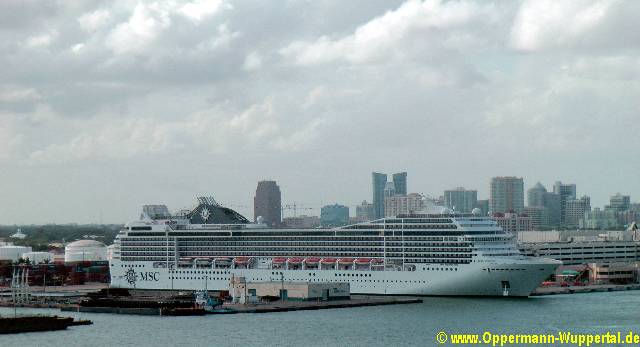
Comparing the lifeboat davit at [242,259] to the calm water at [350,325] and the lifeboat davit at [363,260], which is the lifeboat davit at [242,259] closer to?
the lifeboat davit at [363,260]

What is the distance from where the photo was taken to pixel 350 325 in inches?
2923

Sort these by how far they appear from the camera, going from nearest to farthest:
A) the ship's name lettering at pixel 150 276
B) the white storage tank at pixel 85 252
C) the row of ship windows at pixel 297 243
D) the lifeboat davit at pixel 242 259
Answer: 1. the row of ship windows at pixel 297 243
2. the lifeboat davit at pixel 242 259
3. the ship's name lettering at pixel 150 276
4. the white storage tank at pixel 85 252

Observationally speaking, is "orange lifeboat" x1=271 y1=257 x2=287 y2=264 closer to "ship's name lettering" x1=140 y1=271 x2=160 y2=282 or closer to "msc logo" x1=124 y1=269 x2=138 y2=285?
"ship's name lettering" x1=140 y1=271 x2=160 y2=282

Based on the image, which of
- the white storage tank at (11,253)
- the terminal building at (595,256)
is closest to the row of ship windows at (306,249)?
the terminal building at (595,256)

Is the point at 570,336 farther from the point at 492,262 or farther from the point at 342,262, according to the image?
the point at 342,262

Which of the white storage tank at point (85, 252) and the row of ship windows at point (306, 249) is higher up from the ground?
the white storage tank at point (85, 252)

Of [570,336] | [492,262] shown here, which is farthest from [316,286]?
[570,336]

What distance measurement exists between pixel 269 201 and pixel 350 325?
100.0 meters

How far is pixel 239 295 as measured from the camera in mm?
91938

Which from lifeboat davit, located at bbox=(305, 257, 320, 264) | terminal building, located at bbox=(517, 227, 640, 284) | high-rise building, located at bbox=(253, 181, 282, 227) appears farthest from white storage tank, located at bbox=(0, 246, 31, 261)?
lifeboat davit, located at bbox=(305, 257, 320, 264)

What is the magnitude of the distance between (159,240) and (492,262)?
32.1 metres

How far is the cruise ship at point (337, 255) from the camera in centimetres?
9188

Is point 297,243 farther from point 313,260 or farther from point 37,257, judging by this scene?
point 37,257

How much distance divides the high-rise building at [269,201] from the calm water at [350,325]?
84.1 m
